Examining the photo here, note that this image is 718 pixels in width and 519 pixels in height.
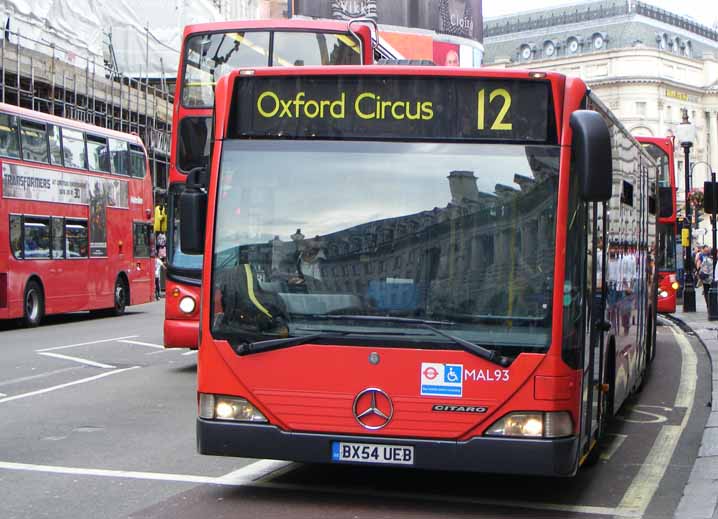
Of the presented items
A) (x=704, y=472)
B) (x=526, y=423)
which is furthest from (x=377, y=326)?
(x=704, y=472)

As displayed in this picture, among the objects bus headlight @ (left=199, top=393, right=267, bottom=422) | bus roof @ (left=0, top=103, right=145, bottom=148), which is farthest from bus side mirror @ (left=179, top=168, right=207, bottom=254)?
bus roof @ (left=0, top=103, right=145, bottom=148)

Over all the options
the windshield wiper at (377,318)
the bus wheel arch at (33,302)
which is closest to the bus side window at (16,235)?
the bus wheel arch at (33,302)

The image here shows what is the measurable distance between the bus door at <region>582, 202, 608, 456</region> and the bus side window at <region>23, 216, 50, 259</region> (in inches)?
734

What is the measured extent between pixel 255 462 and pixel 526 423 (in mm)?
2599

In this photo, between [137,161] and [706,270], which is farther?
[706,270]

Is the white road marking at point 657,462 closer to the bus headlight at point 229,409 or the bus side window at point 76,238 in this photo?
the bus headlight at point 229,409

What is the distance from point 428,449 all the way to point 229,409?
124 cm

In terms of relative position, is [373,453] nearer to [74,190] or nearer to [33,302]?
[33,302]

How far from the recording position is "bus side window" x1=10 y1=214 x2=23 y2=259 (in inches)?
992

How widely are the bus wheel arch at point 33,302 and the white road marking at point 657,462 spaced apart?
582 inches

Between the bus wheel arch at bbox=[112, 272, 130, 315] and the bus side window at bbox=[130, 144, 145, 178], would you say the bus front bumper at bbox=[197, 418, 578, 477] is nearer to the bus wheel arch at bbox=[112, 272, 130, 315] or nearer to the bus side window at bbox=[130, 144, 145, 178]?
the bus wheel arch at bbox=[112, 272, 130, 315]

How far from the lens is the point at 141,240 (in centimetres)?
3269

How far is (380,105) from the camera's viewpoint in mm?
7762

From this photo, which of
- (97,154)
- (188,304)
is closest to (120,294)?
(97,154)
